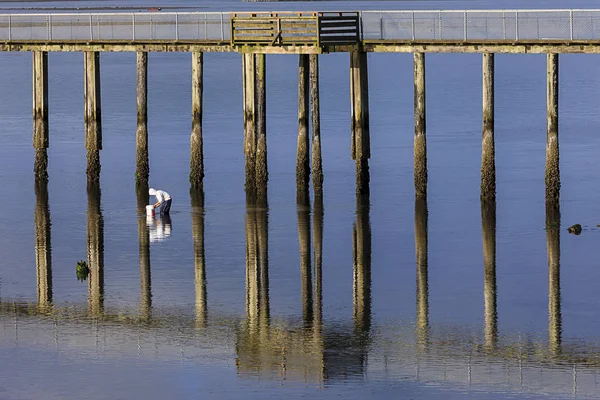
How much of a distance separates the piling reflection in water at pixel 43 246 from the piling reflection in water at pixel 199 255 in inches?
157

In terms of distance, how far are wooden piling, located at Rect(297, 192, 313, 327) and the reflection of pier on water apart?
6cm

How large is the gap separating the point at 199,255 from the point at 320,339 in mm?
10827

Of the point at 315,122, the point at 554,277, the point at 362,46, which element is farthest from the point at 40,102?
the point at 554,277

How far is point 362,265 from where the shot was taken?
142 feet

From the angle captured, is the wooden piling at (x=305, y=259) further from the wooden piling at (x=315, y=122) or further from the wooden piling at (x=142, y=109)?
the wooden piling at (x=142, y=109)

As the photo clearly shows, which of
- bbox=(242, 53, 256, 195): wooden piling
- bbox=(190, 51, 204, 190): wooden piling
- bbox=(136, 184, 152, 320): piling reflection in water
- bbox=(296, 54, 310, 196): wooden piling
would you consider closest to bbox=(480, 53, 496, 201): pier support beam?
bbox=(296, 54, 310, 196): wooden piling

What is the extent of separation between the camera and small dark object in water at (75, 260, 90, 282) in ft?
137

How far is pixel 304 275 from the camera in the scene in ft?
138

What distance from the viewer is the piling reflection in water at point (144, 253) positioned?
1505 inches

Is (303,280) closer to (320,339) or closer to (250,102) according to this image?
(320,339)

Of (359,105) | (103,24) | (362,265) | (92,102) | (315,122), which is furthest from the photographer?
(103,24)

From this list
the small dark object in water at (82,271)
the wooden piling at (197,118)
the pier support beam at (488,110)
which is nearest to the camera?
the small dark object in water at (82,271)

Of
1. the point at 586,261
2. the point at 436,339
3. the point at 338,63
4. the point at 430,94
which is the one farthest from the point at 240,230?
the point at 338,63

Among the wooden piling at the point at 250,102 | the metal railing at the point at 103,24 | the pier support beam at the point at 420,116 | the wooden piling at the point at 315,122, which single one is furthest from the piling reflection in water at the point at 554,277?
the metal railing at the point at 103,24
